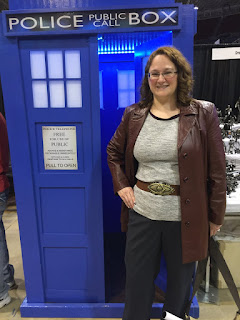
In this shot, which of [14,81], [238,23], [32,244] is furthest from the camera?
[238,23]

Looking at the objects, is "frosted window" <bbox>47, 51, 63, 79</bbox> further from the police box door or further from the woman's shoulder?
the woman's shoulder

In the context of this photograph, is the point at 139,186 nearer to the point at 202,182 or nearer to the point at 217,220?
the point at 202,182

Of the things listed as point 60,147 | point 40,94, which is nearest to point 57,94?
point 40,94

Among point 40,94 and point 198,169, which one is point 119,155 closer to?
point 198,169

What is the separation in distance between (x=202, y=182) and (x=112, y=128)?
1.43 metres

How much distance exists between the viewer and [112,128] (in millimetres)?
2742

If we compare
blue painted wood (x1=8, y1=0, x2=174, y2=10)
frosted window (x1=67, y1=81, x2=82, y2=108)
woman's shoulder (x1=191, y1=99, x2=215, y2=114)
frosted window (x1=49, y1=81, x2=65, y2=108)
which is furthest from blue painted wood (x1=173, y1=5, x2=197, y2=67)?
frosted window (x1=49, y1=81, x2=65, y2=108)

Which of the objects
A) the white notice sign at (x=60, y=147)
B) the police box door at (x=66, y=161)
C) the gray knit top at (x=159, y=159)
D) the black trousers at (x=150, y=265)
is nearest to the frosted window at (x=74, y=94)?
the police box door at (x=66, y=161)

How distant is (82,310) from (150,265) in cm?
82

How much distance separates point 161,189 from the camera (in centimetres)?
146

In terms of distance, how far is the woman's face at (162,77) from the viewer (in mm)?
1411

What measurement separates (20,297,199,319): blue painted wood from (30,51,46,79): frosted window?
1.62 meters

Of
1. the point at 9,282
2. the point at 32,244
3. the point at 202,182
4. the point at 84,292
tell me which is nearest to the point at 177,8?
the point at 202,182

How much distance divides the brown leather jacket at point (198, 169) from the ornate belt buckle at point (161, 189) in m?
0.06
